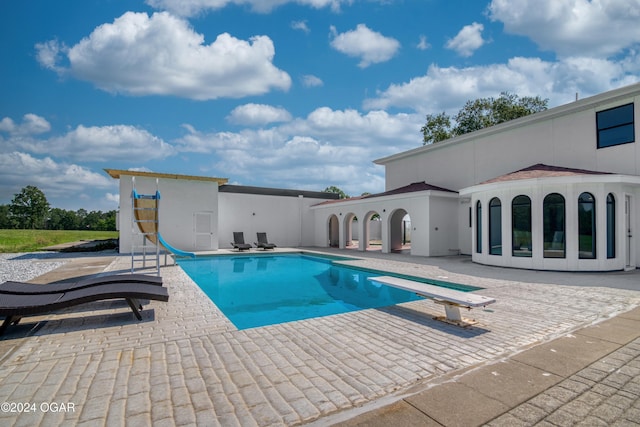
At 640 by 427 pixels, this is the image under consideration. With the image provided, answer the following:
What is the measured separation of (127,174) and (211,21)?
30.8 ft

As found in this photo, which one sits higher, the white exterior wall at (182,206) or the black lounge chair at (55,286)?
the white exterior wall at (182,206)

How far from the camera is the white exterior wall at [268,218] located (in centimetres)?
2230

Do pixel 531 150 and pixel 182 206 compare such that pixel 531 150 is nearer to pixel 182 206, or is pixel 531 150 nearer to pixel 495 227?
pixel 495 227

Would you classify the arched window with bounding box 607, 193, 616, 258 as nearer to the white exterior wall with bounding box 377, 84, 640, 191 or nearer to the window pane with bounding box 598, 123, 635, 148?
the white exterior wall with bounding box 377, 84, 640, 191

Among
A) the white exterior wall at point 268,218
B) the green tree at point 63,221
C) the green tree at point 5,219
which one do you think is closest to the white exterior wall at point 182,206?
the white exterior wall at point 268,218

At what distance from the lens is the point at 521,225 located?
11.6 m

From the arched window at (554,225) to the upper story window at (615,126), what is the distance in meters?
3.76

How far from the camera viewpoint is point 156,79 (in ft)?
41.8

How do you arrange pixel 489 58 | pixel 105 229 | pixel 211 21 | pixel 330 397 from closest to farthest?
1. pixel 330 397
2. pixel 211 21
3. pixel 489 58
4. pixel 105 229

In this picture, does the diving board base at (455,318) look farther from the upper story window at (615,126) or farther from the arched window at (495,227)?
the upper story window at (615,126)

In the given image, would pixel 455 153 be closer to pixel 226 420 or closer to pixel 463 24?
pixel 463 24

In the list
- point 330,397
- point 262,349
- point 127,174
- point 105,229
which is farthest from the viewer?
point 105,229

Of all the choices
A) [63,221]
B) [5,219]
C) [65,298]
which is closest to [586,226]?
[65,298]

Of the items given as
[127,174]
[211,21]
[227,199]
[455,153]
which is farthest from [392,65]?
[127,174]
